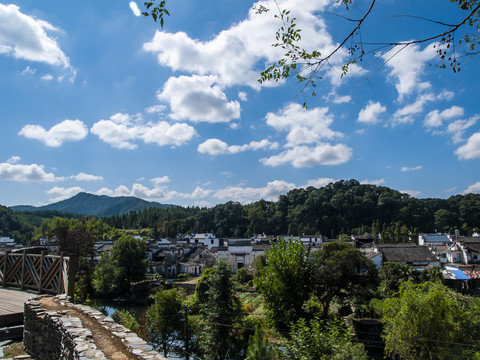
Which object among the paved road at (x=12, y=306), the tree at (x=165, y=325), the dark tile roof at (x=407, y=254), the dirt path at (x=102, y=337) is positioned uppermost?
the dirt path at (x=102, y=337)

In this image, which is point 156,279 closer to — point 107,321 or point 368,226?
point 107,321

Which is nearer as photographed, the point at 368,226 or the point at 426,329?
the point at 426,329

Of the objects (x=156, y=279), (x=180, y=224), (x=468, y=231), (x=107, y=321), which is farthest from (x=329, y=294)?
(x=180, y=224)

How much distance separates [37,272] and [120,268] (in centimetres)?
2314

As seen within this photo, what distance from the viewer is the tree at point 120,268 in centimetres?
2878

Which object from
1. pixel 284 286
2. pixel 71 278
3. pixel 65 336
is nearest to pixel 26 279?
pixel 71 278

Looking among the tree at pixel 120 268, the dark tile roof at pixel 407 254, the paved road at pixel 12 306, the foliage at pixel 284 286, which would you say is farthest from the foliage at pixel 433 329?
the tree at pixel 120 268

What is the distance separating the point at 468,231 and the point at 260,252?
163 feet

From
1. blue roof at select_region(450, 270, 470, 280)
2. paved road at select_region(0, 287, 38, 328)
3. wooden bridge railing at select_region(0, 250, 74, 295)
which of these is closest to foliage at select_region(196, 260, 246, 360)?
wooden bridge railing at select_region(0, 250, 74, 295)

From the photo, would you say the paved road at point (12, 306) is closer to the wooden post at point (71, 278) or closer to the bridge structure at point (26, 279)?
the bridge structure at point (26, 279)

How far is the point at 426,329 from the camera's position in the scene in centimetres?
1002

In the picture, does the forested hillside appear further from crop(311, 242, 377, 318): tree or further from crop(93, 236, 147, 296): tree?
crop(93, 236, 147, 296): tree

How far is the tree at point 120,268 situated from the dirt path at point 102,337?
24.4 meters

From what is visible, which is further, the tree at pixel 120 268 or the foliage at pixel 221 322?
the tree at pixel 120 268
